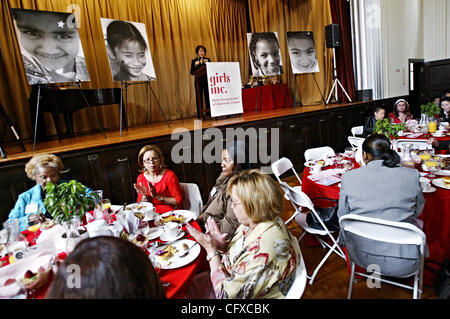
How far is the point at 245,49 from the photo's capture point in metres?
8.89

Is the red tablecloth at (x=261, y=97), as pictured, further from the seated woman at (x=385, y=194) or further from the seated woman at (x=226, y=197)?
the seated woman at (x=385, y=194)

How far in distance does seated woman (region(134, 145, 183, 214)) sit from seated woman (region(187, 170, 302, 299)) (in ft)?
3.63

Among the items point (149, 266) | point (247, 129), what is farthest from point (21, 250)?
point (247, 129)

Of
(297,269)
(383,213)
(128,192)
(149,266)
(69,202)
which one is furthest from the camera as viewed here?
(128,192)

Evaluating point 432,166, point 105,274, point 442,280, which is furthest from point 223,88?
point 105,274

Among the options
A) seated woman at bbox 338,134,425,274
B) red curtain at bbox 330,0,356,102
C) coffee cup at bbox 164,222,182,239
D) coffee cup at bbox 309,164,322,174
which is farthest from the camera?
red curtain at bbox 330,0,356,102

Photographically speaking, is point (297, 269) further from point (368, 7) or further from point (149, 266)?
point (368, 7)

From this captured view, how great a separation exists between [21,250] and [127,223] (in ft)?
2.04

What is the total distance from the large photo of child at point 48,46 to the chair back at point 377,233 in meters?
3.60

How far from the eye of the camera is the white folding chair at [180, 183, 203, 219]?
259 cm

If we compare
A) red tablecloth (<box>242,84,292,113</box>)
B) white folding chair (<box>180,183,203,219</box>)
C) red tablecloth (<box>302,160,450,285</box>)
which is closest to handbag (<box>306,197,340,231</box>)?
red tablecloth (<box>302,160,450,285</box>)

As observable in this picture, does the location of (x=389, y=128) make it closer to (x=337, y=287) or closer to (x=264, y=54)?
(x=337, y=287)

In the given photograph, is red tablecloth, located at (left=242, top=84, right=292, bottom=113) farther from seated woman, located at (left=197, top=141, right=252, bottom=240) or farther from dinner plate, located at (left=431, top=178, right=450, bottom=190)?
dinner plate, located at (left=431, top=178, right=450, bottom=190)

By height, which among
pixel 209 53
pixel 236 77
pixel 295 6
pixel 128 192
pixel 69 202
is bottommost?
pixel 128 192
